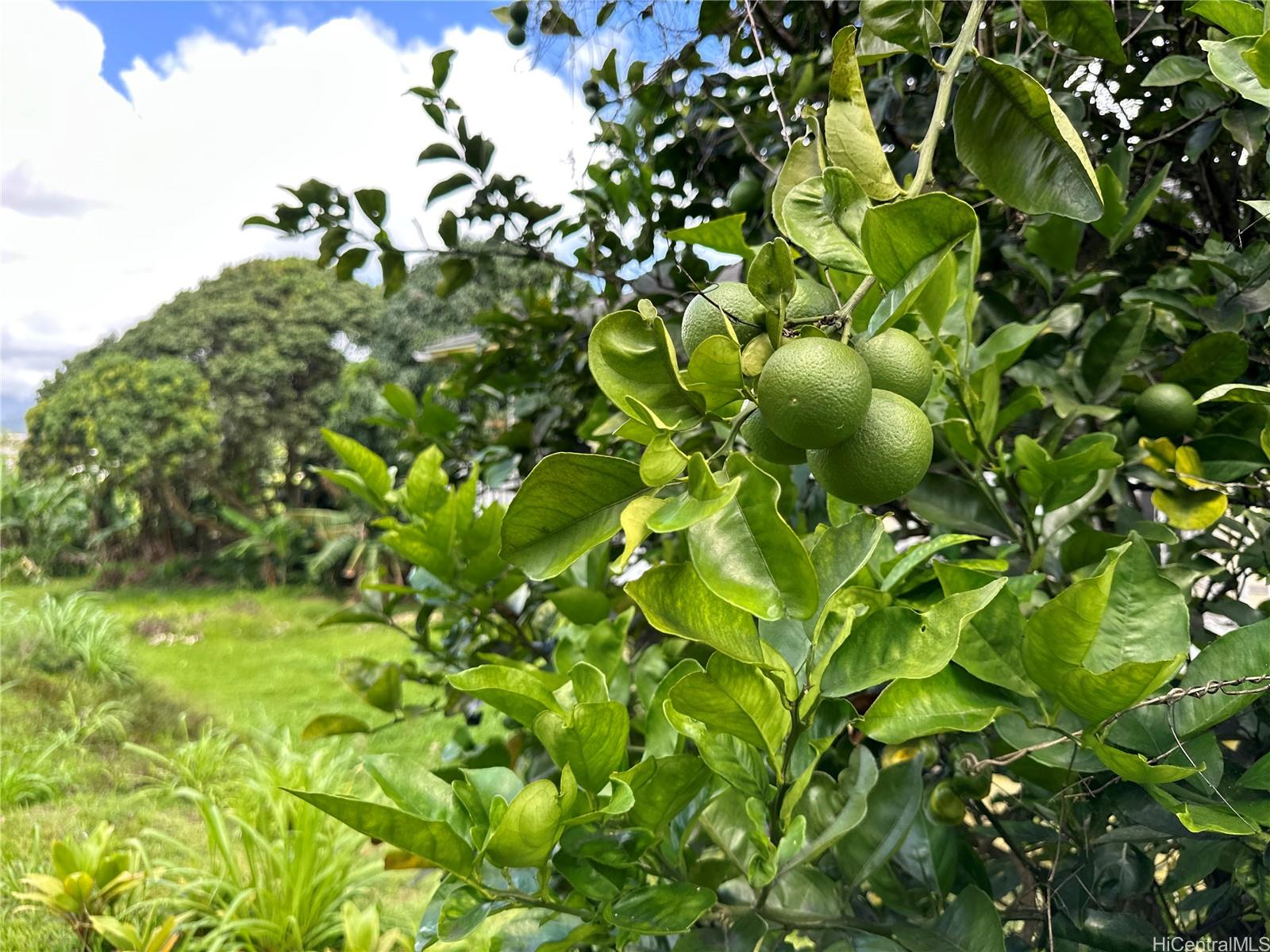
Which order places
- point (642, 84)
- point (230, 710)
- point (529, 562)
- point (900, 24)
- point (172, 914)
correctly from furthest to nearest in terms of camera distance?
point (230, 710)
point (172, 914)
point (642, 84)
point (900, 24)
point (529, 562)

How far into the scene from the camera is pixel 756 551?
0.37 metres

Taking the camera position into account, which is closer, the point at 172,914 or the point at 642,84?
the point at 642,84

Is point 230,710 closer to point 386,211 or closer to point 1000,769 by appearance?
point 386,211

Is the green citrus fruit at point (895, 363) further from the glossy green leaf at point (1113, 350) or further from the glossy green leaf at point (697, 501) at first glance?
the glossy green leaf at point (1113, 350)

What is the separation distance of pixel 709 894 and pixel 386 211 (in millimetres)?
1047

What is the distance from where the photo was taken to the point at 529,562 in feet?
1.22

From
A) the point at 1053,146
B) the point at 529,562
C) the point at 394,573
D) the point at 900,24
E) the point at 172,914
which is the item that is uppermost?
the point at 900,24

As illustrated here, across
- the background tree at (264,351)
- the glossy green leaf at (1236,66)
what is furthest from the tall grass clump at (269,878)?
the background tree at (264,351)

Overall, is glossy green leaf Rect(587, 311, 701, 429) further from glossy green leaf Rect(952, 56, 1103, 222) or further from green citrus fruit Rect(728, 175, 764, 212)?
green citrus fruit Rect(728, 175, 764, 212)

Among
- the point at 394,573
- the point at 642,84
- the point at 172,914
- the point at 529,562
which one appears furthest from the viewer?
the point at 394,573

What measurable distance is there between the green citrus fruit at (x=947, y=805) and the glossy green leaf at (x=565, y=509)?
395 millimetres

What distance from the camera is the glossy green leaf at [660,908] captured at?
1.48ft

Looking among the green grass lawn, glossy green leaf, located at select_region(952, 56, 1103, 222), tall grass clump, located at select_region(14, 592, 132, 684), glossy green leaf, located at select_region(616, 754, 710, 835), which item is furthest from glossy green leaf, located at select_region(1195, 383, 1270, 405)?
tall grass clump, located at select_region(14, 592, 132, 684)

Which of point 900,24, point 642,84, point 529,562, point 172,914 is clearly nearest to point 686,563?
point 529,562
